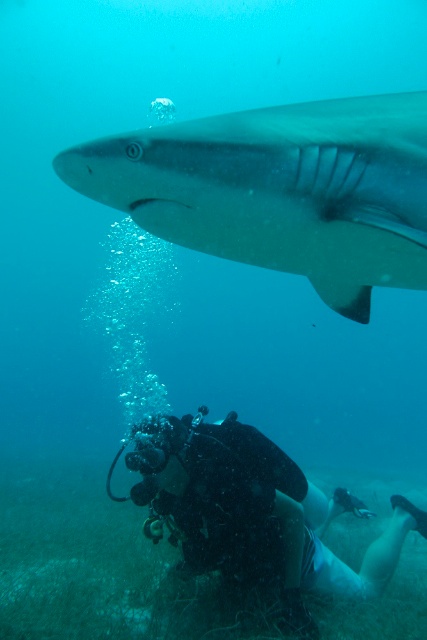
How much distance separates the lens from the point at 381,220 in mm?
1985

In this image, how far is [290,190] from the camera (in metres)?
2.08

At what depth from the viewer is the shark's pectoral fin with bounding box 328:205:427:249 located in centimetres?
187

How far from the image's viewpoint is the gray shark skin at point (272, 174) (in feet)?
6.59

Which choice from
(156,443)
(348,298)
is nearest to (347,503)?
(156,443)

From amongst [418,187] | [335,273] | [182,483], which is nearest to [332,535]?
[182,483]

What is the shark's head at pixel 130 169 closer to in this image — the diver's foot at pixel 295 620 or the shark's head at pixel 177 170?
the shark's head at pixel 177 170

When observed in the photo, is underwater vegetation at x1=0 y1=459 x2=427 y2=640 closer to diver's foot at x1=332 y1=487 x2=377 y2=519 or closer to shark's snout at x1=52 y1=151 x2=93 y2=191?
diver's foot at x1=332 y1=487 x2=377 y2=519

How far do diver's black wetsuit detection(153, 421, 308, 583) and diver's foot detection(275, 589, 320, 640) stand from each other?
290 millimetres

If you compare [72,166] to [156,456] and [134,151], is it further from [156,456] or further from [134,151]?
[156,456]

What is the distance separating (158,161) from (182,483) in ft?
10.4

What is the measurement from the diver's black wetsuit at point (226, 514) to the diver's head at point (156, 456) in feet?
0.48

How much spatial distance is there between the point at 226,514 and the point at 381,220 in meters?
3.04

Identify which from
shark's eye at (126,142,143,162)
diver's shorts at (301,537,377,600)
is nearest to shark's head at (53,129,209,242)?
shark's eye at (126,142,143,162)

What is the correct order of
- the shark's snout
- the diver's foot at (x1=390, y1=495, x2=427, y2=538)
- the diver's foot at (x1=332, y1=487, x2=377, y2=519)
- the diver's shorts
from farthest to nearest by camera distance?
the diver's foot at (x1=332, y1=487, x2=377, y2=519), the diver's foot at (x1=390, y1=495, x2=427, y2=538), the diver's shorts, the shark's snout
